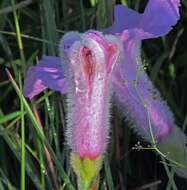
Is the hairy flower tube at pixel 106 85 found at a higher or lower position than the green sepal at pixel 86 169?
higher

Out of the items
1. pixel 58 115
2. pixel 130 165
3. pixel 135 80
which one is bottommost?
pixel 130 165

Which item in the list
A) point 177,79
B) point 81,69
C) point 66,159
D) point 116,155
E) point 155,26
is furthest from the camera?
point 177,79

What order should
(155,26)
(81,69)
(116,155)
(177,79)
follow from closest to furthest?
1. (81,69)
2. (155,26)
3. (116,155)
4. (177,79)

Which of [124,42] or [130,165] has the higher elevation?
[124,42]

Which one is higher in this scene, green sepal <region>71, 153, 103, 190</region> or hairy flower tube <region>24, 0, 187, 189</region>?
hairy flower tube <region>24, 0, 187, 189</region>

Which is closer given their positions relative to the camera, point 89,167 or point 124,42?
point 89,167

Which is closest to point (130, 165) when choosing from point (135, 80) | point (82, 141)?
point (135, 80)

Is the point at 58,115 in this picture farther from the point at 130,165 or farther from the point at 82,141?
the point at 82,141

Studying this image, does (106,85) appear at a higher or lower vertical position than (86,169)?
higher
